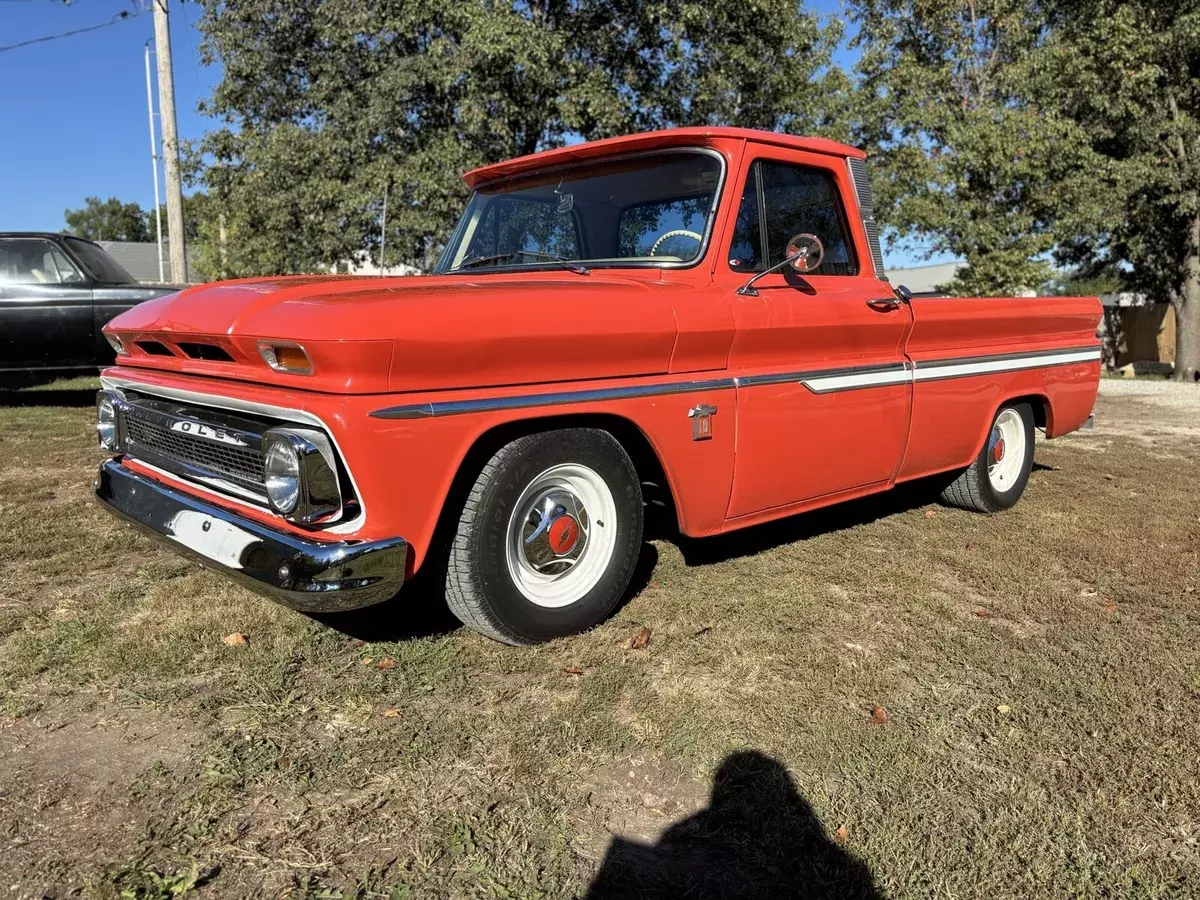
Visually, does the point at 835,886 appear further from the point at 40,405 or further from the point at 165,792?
the point at 40,405

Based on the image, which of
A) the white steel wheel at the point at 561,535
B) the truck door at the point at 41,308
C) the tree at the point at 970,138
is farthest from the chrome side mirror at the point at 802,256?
the tree at the point at 970,138

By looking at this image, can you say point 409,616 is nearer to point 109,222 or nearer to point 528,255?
point 528,255

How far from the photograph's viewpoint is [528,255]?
385 centimetres

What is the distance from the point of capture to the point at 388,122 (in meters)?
12.0

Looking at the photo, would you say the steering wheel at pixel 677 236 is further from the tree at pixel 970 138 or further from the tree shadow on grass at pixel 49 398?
the tree at pixel 970 138

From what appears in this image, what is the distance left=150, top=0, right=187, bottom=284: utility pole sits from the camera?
12039 mm

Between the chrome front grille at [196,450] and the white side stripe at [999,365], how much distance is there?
10.0ft

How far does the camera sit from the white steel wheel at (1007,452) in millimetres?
5281

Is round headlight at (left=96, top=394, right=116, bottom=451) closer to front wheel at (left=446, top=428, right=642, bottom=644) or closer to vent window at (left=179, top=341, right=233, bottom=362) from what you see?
vent window at (left=179, top=341, right=233, bottom=362)

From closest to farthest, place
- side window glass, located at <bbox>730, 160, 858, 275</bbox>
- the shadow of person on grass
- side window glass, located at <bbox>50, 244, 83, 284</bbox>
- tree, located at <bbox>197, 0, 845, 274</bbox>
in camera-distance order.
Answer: the shadow of person on grass < side window glass, located at <bbox>730, 160, 858, 275</bbox> < side window glass, located at <bbox>50, 244, 83, 284</bbox> < tree, located at <bbox>197, 0, 845, 274</bbox>

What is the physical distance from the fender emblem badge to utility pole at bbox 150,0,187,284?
1076cm

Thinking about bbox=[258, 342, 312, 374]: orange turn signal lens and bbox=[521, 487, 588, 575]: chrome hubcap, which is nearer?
bbox=[258, 342, 312, 374]: orange turn signal lens

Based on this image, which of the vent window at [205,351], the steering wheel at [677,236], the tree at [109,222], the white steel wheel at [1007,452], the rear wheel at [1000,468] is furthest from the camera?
the tree at [109,222]

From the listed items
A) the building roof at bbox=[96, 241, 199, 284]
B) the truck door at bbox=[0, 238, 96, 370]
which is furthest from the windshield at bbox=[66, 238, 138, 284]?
the building roof at bbox=[96, 241, 199, 284]
